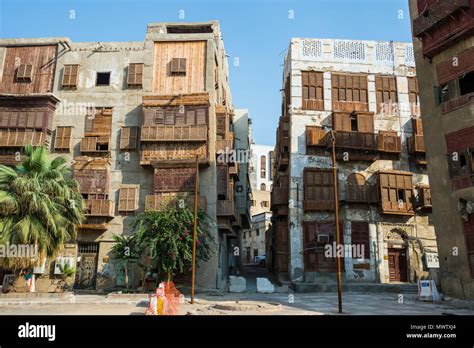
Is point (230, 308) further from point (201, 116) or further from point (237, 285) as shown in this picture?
point (201, 116)

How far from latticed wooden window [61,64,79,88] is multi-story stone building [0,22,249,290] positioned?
73 millimetres

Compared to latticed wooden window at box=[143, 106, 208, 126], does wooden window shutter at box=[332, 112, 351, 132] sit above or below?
above

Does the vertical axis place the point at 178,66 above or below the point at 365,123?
above

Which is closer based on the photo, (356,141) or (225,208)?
(225,208)

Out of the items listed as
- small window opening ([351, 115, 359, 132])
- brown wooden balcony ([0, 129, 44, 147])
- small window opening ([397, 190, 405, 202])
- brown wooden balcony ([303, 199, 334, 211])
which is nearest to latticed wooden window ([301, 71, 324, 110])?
small window opening ([351, 115, 359, 132])

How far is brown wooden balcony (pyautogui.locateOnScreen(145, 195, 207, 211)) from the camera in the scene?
26.5 m

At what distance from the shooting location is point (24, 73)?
3025 centimetres

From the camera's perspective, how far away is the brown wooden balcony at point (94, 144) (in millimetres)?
28688

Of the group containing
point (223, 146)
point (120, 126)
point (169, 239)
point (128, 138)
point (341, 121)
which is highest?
point (341, 121)

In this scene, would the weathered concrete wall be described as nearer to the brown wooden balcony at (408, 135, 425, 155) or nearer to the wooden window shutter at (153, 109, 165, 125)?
the brown wooden balcony at (408, 135, 425, 155)

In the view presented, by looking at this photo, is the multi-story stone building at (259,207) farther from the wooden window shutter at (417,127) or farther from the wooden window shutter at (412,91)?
the wooden window shutter at (412,91)

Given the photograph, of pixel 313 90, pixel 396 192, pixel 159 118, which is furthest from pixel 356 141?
pixel 159 118

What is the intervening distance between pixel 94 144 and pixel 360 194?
1920 cm
